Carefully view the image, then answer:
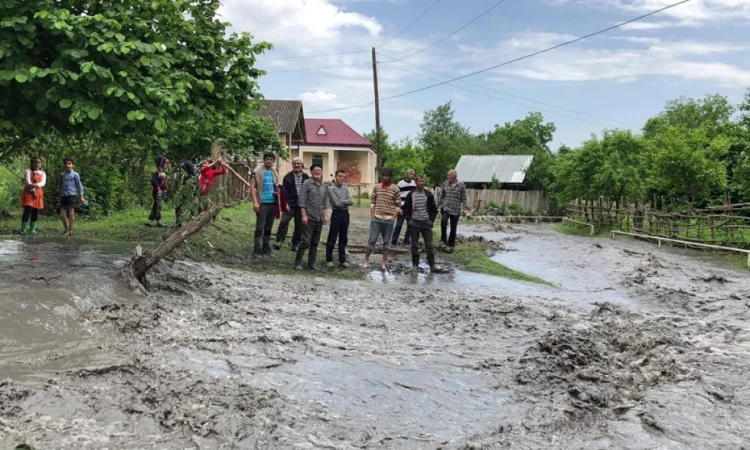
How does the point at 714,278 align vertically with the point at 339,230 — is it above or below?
below

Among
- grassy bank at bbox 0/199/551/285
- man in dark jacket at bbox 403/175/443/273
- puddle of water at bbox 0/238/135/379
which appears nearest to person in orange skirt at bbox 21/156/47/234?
grassy bank at bbox 0/199/551/285

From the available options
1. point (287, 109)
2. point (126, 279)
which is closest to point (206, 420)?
point (126, 279)

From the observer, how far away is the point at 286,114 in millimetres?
41375

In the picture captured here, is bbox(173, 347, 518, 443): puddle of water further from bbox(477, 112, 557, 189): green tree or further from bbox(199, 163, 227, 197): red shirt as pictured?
bbox(477, 112, 557, 189): green tree

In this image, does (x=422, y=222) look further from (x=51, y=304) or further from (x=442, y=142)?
(x=442, y=142)

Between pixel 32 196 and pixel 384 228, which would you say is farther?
pixel 32 196

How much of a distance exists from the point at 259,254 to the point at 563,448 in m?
7.85

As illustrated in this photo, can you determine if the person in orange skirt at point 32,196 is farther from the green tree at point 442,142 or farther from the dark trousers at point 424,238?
the green tree at point 442,142

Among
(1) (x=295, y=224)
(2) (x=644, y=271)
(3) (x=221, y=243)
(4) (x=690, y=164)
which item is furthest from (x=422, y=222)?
(4) (x=690, y=164)

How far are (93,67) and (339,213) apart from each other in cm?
510

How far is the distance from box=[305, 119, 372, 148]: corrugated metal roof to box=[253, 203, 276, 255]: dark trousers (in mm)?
39482

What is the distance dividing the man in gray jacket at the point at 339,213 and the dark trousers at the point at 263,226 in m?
1.12

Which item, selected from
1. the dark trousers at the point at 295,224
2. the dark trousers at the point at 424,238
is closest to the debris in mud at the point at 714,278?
the dark trousers at the point at 424,238

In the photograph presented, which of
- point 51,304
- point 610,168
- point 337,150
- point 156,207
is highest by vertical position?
point 337,150
